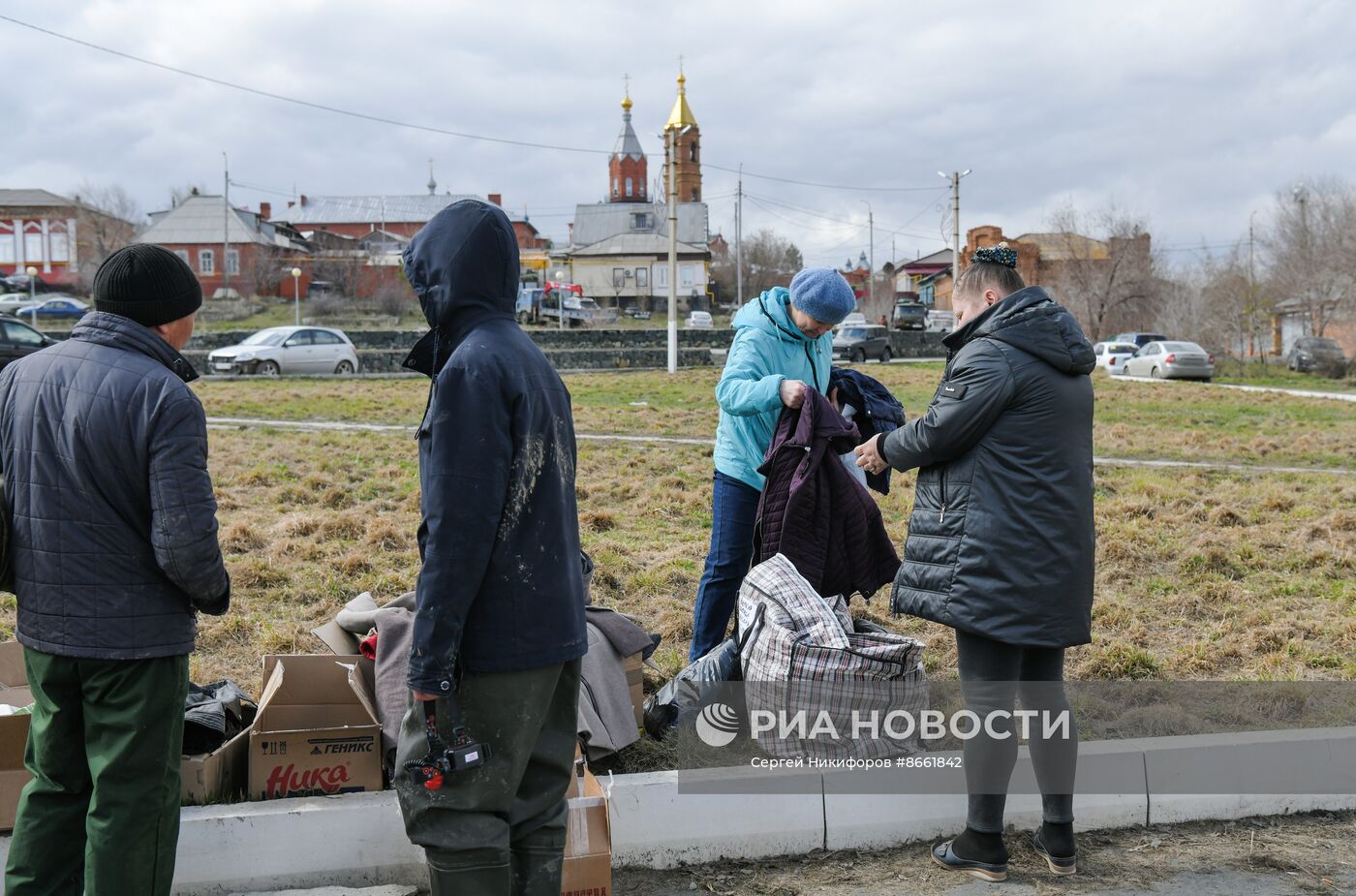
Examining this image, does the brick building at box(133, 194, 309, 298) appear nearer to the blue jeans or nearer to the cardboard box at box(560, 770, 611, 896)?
the blue jeans

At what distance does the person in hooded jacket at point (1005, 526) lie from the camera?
10.8 ft

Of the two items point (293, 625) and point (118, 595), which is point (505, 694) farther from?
point (293, 625)

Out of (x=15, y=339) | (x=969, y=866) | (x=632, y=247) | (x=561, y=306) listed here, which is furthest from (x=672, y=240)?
(x=632, y=247)

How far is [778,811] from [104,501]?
→ 233 centimetres

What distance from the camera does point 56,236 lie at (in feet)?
241

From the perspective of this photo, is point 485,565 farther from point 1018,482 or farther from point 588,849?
point 1018,482

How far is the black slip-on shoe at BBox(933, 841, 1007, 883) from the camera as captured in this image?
3.49 meters

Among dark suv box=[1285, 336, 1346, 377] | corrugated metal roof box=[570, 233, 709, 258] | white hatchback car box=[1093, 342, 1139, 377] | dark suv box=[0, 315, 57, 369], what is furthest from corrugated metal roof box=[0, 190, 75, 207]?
dark suv box=[1285, 336, 1346, 377]

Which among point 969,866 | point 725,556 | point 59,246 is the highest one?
point 59,246

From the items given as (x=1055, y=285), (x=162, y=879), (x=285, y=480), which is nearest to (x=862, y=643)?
(x=162, y=879)

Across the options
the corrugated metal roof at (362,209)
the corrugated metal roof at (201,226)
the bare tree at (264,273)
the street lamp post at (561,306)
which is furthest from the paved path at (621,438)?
the corrugated metal roof at (362,209)

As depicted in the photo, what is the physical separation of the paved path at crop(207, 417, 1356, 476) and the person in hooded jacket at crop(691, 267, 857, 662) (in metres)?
5.99

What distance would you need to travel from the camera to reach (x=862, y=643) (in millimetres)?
4098

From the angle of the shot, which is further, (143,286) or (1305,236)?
(1305,236)
